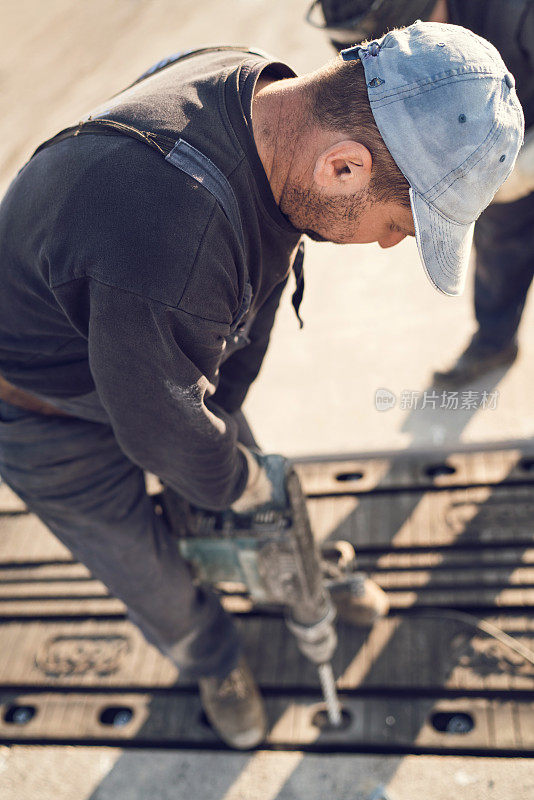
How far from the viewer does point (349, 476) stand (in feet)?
8.22

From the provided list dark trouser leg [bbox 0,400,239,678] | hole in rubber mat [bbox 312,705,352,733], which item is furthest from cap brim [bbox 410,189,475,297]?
hole in rubber mat [bbox 312,705,352,733]

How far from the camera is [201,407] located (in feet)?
4.26

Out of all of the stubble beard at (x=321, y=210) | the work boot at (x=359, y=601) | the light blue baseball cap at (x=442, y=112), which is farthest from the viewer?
the work boot at (x=359, y=601)

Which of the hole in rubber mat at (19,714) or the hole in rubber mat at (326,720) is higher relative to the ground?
the hole in rubber mat at (19,714)

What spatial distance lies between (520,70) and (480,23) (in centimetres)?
17

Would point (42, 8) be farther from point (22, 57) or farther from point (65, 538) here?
point (65, 538)

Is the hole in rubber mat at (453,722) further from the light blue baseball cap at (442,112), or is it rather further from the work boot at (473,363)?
the light blue baseball cap at (442,112)

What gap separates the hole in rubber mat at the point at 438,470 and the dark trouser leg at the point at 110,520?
3.11ft

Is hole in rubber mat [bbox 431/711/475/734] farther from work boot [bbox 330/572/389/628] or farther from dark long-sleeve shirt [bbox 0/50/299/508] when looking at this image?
dark long-sleeve shirt [bbox 0/50/299/508]

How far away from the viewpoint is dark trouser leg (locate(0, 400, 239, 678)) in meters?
1.60

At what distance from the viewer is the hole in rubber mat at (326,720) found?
6.36ft

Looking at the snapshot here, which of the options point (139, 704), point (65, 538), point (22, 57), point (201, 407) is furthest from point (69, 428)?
point (22, 57)

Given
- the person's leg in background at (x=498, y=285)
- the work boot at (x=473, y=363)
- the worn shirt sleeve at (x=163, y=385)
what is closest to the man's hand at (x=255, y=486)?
the worn shirt sleeve at (x=163, y=385)

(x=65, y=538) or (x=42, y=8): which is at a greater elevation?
(x=42, y=8)
